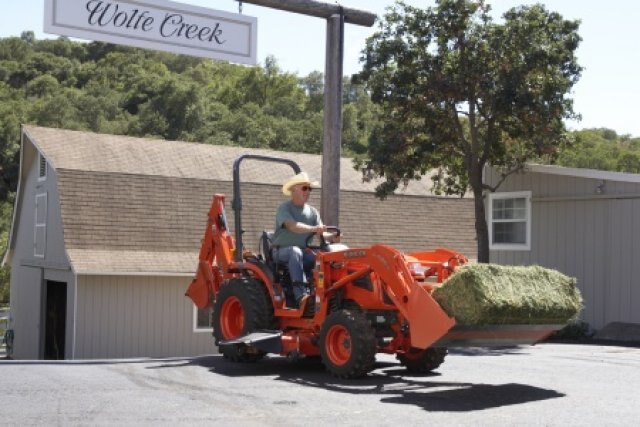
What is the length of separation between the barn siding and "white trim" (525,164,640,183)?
976 centimetres

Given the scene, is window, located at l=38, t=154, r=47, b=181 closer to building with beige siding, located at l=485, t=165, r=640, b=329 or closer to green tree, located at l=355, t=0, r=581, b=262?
green tree, located at l=355, t=0, r=581, b=262

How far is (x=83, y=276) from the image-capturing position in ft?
77.4

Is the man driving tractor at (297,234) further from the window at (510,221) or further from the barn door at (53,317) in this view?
the barn door at (53,317)

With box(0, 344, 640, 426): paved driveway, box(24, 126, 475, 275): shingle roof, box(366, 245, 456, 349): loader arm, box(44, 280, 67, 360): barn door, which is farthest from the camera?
box(44, 280, 67, 360): barn door

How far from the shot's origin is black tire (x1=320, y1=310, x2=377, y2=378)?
406 inches

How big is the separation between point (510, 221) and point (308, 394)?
531 inches

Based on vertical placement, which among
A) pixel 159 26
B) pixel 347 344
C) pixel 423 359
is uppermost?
pixel 159 26

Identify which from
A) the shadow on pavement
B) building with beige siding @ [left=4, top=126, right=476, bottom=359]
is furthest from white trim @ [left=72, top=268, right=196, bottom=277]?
the shadow on pavement

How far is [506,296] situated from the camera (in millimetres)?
9773

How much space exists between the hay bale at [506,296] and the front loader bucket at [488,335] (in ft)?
0.31

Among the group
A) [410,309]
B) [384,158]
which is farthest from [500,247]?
[410,309]

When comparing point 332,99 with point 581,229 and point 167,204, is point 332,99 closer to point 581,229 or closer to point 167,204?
point 581,229

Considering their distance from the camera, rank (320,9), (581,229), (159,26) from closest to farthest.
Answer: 1. (159,26)
2. (320,9)
3. (581,229)

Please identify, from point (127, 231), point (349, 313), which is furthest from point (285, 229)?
point (127, 231)
